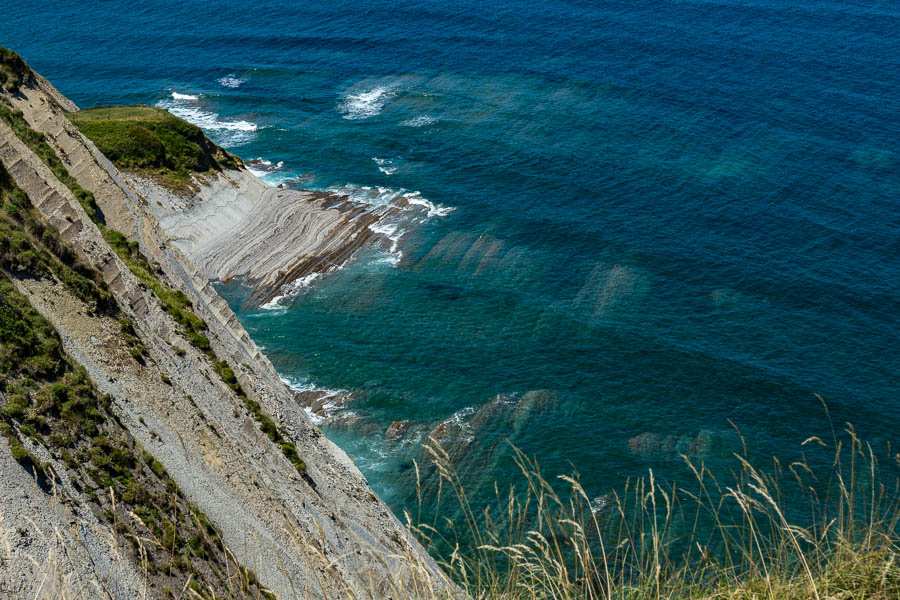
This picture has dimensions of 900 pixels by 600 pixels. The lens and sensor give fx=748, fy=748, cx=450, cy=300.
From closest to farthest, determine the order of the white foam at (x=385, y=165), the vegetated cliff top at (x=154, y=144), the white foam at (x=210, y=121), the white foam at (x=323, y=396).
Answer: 1. the white foam at (x=323, y=396)
2. the vegetated cliff top at (x=154, y=144)
3. the white foam at (x=385, y=165)
4. the white foam at (x=210, y=121)

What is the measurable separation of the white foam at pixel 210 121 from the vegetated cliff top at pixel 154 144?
12.3 meters

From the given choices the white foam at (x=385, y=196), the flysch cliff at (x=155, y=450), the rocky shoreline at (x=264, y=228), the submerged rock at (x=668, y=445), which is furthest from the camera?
the white foam at (x=385, y=196)

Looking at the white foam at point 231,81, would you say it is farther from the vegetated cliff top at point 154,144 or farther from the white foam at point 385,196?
the white foam at point 385,196

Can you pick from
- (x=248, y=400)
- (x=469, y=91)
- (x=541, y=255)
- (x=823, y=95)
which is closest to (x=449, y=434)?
(x=248, y=400)

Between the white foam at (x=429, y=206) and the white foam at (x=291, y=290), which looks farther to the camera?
the white foam at (x=429, y=206)

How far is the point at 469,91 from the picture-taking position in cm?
9525

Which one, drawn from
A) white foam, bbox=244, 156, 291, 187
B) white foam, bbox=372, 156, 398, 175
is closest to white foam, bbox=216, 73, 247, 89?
white foam, bbox=244, 156, 291, 187

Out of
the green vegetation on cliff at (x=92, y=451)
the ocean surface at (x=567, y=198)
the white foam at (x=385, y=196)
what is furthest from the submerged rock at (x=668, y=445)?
the white foam at (x=385, y=196)

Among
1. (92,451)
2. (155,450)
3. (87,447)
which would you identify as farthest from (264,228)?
(92,451)

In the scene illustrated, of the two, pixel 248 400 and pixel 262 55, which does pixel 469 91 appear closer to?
pixel 262 55

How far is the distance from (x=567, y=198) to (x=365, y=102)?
33710 mm

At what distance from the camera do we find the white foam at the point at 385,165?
78494mm

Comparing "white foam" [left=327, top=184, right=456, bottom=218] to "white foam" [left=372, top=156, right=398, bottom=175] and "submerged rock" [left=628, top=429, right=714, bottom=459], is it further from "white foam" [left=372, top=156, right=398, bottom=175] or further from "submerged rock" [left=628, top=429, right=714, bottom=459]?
"submerged rock" [left=628, top=429, right=714, bottom=459]

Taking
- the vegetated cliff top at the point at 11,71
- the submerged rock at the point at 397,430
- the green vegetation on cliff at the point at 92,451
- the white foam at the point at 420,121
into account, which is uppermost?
the vegetated cliff top at the point at 11,71
